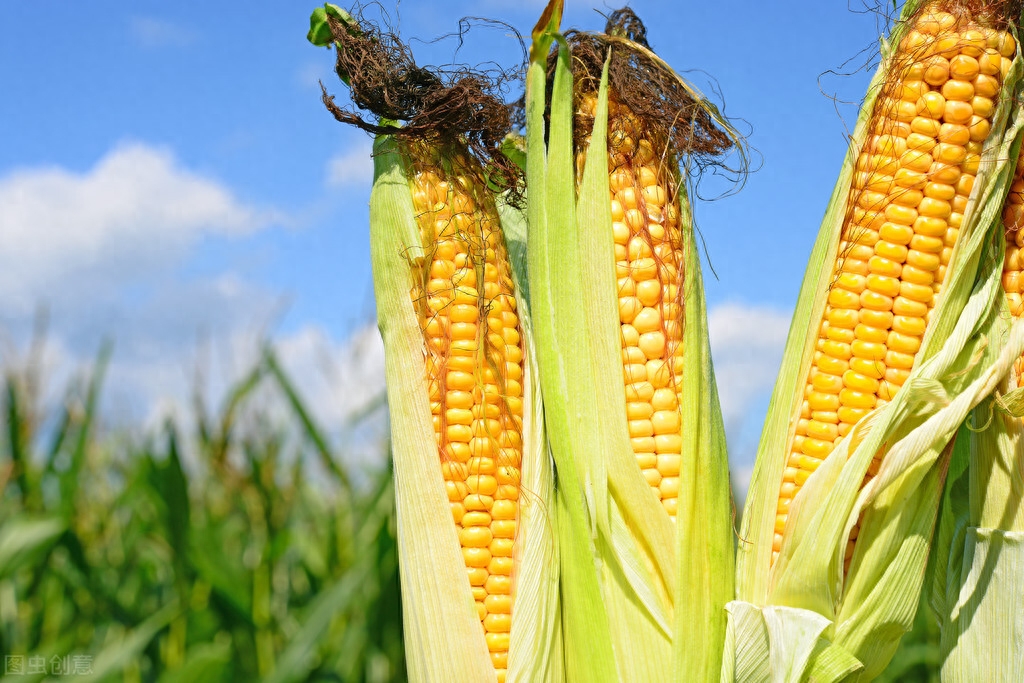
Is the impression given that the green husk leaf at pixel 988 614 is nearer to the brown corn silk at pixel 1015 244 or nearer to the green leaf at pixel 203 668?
the brown corn silk at pixel 1015 244

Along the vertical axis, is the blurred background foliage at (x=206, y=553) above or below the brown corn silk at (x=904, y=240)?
below

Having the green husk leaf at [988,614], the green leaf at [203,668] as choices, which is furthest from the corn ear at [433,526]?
the green husk leaf at [988,614]

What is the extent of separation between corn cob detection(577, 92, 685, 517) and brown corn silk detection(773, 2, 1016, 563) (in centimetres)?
38

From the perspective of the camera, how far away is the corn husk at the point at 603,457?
207 cm

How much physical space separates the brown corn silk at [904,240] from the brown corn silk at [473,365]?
2.53ft

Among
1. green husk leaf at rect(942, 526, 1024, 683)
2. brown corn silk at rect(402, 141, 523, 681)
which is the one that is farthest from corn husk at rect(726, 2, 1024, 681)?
brown corn silk at rect(402, 141, 523, 681)

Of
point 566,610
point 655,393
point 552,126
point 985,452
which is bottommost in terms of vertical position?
point 566,610

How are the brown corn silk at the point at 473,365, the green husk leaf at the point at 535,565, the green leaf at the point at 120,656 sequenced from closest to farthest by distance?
the green leaf at the point at 120,656 → the green husk leaf at the point at 535,565 → the brown corn silk at the point at 473,365

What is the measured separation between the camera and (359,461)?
2289 millimetres

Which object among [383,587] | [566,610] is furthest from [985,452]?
[383,587]

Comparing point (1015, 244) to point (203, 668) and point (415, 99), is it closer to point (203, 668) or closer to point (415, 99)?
point (415, 99)

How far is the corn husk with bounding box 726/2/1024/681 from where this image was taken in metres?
2.08

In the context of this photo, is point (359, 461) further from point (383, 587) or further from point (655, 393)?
point (655, 393)

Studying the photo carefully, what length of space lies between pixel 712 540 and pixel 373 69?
167cm
